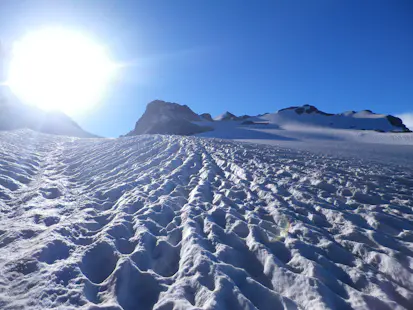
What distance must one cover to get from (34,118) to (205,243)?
195ft

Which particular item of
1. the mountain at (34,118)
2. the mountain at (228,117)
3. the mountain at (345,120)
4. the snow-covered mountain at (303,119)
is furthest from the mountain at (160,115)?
the mountain at (345,120)

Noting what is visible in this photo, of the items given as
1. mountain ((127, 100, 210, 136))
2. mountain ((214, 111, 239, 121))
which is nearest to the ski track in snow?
mountain ((127, 100, 210, 136))

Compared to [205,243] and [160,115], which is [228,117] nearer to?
[160,115]

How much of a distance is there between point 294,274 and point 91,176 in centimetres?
799

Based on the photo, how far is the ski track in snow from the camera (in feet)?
9.96

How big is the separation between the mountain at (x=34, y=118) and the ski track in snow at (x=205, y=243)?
44.5m

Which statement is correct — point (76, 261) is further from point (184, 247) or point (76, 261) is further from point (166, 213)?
point (166, 213)

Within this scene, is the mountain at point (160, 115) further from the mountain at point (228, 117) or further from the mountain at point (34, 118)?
the mountain at point (34, 118)

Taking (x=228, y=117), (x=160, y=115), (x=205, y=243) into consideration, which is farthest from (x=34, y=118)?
(x=205, y=243)

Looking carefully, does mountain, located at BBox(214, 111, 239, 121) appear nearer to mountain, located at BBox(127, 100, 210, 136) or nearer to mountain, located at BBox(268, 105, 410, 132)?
mountain, located at BBox(268, 105, 410, 132)

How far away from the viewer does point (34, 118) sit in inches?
1996

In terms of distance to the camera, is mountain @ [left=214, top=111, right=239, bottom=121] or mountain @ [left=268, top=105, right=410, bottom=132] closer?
mountain @ [left=268, top=105, right=410, bottom=132]

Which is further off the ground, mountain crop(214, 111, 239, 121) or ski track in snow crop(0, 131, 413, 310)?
mountain crop(214, 111, 239, 121)

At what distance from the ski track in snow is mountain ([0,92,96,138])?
4448cm
